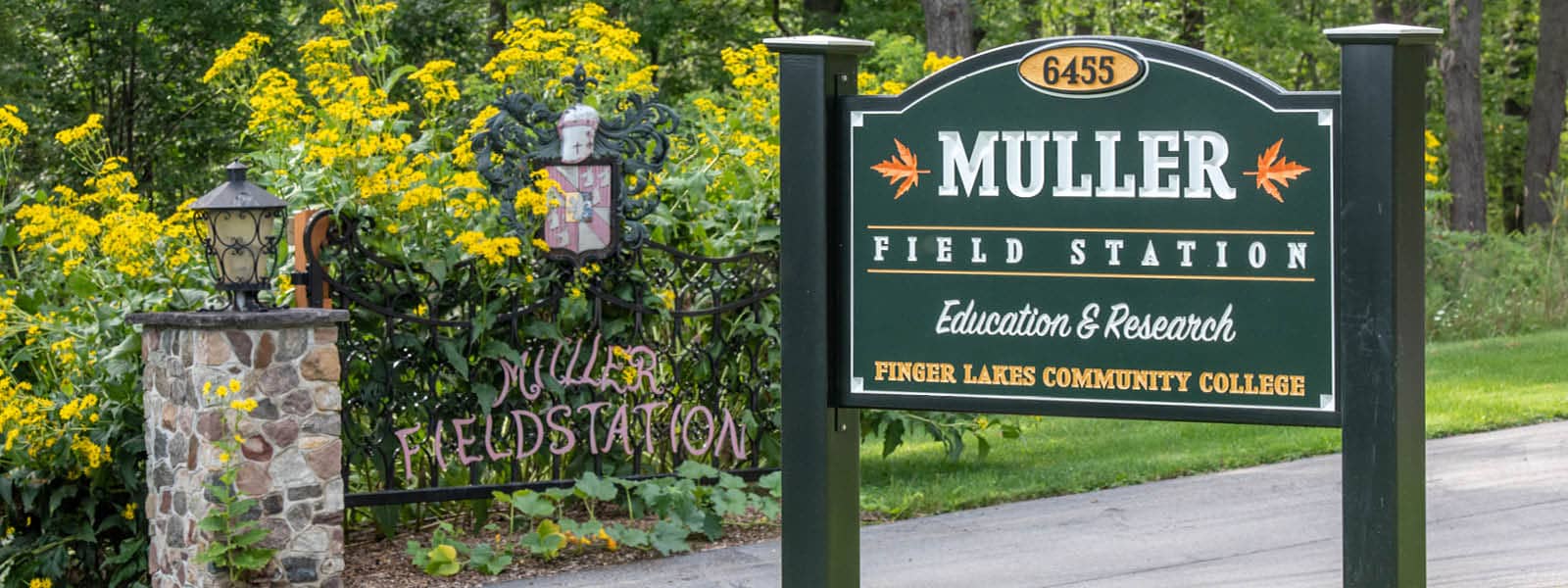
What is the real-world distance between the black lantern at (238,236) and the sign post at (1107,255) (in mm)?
2943

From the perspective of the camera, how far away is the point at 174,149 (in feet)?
64.1

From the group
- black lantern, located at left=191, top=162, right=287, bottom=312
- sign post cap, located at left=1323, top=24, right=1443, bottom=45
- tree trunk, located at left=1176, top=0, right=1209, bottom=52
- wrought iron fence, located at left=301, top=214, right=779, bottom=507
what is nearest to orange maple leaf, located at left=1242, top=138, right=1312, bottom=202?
sign post cap, located at left=1323, top=24, right=1443, bottom=45

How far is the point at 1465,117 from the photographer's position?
1936 cm

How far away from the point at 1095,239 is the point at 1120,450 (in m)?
5.83

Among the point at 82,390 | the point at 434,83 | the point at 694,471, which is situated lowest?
the point at 694,471

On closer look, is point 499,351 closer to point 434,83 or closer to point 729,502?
point 729,502

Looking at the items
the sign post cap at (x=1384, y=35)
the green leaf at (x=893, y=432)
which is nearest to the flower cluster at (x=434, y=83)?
the green leaf at (x=893, y=432)

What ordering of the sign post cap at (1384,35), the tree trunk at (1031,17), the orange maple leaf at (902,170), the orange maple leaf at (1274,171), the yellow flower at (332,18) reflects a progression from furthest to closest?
1. the tree trunk at (1031,17)
2. the yellow flower at (332,18)
3. the orange maple leaf at (902,170)
4. the orange maple leaf at (1274,171)
5. the sign post cap at (1384,35)

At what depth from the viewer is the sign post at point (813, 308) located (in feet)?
14.1

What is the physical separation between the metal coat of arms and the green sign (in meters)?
3.39

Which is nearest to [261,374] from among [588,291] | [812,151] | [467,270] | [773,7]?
[467,270]

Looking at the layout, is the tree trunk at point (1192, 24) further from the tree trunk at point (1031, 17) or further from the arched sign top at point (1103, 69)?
the arched sign top at point (1103, 69)

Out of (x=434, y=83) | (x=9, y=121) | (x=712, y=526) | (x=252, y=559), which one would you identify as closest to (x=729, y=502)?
(x=712, y=526)

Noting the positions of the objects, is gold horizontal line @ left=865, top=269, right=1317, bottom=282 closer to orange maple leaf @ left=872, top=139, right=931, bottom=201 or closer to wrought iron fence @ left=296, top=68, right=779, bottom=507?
orange maple leaf @ left=872, top=139, right=931, bottom=201
